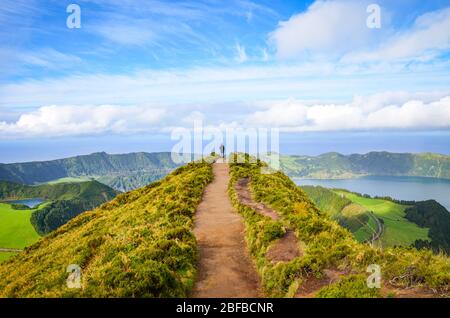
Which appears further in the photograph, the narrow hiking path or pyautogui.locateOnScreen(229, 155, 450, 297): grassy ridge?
the narrow hiking path

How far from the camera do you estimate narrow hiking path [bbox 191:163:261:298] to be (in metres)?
13.4

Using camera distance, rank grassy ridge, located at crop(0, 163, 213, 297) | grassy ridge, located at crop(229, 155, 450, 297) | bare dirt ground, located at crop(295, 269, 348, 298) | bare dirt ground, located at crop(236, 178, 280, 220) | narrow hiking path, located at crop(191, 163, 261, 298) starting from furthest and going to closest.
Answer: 1. bare dirt ground, located at crop(236, 178, 280, 220)
2. narrow hiking path, located at crop(191, 163, 261, 298)
3. grassy ridge, located at crop(0, 163, 213, 297)
4. bare dirt ground, located at crop(295, 269, 348, 298)
5. grassy ridge, located at crop(229, 155, 450, 297)

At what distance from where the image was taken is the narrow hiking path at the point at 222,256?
1335cm

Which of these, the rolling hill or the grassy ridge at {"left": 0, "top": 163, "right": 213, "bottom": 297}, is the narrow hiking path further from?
the grassy ridge at {"left": 0, "top": 163, "right": 213, "bottom": 297}

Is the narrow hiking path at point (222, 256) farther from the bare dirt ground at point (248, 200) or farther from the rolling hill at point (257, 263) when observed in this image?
the bare dirt ground at point (248, 200)

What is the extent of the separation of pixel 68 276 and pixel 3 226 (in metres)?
219

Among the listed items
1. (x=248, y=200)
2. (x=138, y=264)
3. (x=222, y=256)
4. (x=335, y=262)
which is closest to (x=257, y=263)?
(x=222, y=256)

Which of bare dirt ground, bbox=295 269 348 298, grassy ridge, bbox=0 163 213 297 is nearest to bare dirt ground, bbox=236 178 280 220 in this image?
grassy ridge, bbox=0 163 213 297

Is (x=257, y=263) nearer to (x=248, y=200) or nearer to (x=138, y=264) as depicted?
(x=138, y=264)

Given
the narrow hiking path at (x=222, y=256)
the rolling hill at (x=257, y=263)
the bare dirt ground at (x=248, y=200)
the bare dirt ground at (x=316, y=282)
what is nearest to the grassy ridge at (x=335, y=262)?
the rolling hill at (x=257, y=263)

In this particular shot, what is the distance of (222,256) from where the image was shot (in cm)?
1689
